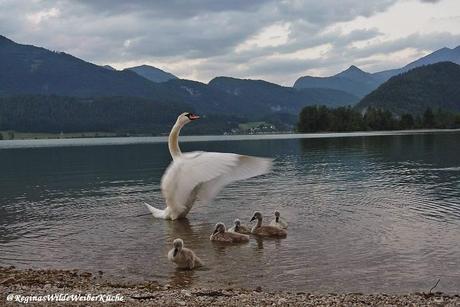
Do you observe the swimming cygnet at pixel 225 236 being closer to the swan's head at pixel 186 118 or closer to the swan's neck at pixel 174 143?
the swan's neck at pixel 174 143

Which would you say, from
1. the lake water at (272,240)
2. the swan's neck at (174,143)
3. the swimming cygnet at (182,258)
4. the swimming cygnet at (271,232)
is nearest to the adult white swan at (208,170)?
the swimming cygnet at (182,258)

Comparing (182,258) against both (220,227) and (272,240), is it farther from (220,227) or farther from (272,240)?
(272,240)

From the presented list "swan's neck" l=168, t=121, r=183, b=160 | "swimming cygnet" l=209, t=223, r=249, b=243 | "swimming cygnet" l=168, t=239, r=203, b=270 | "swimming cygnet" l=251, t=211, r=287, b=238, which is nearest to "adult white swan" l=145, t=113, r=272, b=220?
"swimming cygnet" l=209, t=223, r=249, b=243

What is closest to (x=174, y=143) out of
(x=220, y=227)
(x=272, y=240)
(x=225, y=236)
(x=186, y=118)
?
(x=186, y=118)

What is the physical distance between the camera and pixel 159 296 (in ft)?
42.4

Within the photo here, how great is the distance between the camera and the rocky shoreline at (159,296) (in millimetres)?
12125

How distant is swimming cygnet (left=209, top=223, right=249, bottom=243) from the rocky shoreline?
5280 mm

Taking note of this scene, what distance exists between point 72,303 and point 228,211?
15962mm

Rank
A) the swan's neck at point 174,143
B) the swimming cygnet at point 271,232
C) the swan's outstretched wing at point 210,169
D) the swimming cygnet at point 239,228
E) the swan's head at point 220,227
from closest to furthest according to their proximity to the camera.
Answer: the swan's outstretched wing at point 210,169
the swan's head at point 220,227
the swimming cygnet at point 271,232
the swimming cygnet at point 239,228
the swan's neck at point 174,143

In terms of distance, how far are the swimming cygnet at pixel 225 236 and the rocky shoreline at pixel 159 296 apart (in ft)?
17.3

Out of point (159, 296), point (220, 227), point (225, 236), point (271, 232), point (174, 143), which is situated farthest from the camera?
point (174, 143)

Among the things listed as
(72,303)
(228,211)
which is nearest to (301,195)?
(228,211)

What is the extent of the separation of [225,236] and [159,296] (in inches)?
294

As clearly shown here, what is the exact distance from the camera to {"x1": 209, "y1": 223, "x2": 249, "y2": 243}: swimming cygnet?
2027 centimetres
